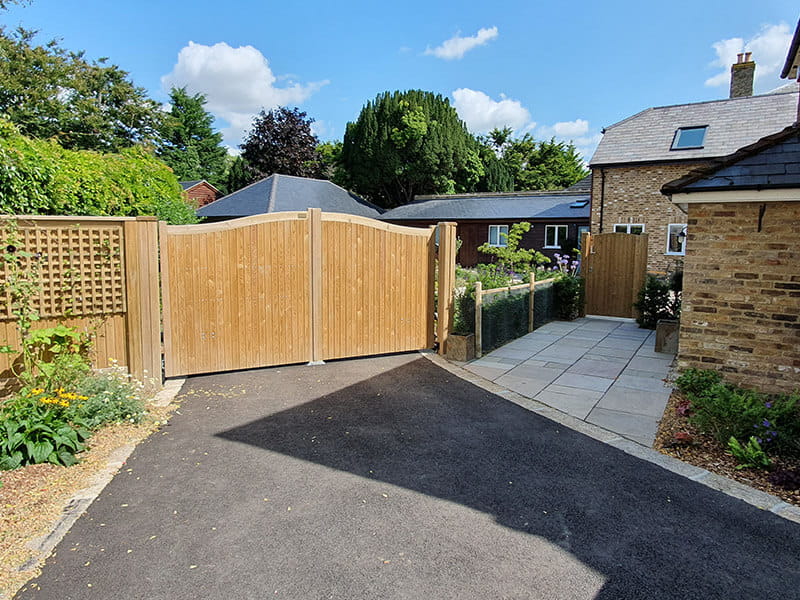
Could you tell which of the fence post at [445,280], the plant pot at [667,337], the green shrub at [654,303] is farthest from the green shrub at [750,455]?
the green shrub at [654,303]

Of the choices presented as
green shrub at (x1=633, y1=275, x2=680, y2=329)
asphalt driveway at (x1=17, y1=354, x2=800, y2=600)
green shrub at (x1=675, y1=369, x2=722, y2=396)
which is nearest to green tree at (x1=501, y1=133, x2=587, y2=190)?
green shrub at (x1=633, y1=275, x2=680, y2=329)

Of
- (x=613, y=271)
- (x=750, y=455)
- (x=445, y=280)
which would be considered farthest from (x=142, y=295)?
(x=613, y=271)

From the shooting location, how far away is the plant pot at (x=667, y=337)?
25.0 ft

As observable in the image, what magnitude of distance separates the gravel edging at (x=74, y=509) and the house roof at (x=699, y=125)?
19239mm

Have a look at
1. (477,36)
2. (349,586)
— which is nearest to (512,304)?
(349,586)

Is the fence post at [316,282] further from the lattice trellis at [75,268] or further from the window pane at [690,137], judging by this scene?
the window pane at [690,137]

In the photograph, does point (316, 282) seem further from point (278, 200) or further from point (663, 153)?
point (663, 153)

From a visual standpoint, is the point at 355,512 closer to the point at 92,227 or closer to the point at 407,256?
the point at 92,227

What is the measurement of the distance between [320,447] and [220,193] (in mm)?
37584

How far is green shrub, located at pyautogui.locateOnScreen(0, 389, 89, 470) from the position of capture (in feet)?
11.4

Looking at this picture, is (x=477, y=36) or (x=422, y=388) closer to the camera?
(x=422, y=388)

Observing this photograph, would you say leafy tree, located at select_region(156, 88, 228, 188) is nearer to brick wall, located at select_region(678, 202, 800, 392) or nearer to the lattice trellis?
the lattice trellis

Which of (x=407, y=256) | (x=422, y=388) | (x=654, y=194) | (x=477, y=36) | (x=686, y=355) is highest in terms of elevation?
(x=477, y=36)

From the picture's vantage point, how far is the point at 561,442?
166 inches
